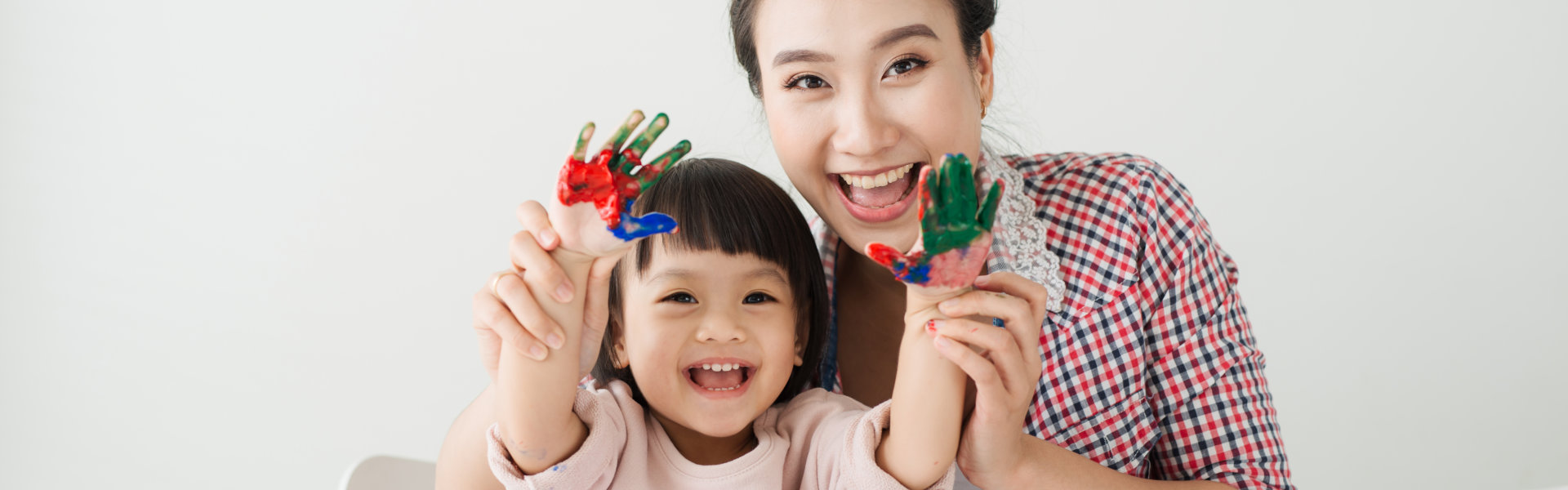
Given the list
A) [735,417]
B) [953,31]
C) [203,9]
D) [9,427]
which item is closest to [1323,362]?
[953,31]

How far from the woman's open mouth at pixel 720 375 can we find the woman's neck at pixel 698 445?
0.27ft

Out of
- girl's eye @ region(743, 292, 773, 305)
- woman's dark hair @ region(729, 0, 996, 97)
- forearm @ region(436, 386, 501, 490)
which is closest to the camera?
forearm @ region(436, 386, 501, 490)

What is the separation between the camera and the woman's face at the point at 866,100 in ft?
4.85

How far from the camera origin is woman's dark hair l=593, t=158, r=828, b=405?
1475 mm

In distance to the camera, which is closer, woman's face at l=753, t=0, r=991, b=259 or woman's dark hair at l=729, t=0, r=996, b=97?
woman's face at l=753, t=0, r=991, b=259

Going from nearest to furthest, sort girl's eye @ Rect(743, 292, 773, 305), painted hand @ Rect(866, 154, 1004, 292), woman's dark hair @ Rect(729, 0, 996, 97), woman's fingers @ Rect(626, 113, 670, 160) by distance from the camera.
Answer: painted hand @ Rect(866, 154, 1004, 292) < woman's fingers @ Rect(626, 113, 670, 160) < girl's eye @ Rect(743, 292, 773, 305) < woman's dark hair @ Rect(729, 0, 996, 97)

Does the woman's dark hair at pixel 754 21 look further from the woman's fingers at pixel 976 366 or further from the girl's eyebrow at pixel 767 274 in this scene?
the woman's fingers at pixel 976 366

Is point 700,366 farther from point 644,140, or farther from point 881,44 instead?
point 881,44

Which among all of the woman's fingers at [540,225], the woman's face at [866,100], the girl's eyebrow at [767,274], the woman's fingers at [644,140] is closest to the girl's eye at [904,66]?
the woman's face at [866,100]

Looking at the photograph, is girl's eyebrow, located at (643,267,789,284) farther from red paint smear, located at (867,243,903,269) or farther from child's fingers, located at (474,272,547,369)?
red paint smear, located at (867,243,903,269)

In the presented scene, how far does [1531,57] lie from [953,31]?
7.91ft

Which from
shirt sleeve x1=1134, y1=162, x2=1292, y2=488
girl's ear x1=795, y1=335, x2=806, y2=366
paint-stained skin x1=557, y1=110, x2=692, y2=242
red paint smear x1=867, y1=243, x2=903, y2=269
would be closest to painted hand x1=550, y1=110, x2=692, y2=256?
paint-stained skin x1=557, y1=110, x2=692, y2=242

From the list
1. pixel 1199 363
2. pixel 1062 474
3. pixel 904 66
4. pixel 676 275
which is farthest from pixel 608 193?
pixel 1199 363

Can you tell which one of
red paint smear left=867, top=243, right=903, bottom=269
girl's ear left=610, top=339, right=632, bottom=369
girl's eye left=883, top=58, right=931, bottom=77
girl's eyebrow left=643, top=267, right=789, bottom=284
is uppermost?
girl's eye left=883, top=58, right=931, bottom=77
